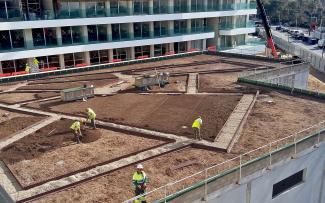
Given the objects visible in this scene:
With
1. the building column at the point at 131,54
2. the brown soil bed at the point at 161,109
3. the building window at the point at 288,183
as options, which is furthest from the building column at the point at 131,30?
the building window at the point at 288,183

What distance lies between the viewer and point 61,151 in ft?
55.4

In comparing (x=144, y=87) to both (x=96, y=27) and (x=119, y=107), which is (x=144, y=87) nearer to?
(x=119, y=107)

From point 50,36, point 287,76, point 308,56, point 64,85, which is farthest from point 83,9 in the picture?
point 308,56

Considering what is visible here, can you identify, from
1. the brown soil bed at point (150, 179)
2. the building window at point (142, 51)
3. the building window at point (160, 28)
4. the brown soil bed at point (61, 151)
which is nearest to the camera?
the brown soil bed at point (150, 179)

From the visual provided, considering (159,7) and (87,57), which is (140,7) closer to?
(159,7)

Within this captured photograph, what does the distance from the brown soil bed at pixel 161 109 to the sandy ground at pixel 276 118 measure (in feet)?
5.61

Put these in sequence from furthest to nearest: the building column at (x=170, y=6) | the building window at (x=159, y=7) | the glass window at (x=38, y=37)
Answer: the building column at (x=170, y=6)
the building window at (x=159, y=7)
the glass window at (x=38, y=37)

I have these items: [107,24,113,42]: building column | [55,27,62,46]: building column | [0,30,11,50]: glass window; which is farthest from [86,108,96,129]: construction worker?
[107,24,113,42]: building column

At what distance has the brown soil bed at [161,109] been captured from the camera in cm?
2017

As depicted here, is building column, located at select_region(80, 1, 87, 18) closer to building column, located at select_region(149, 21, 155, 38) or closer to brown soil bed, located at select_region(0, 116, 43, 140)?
building column, located at select_region(149, 21, 155, 38)

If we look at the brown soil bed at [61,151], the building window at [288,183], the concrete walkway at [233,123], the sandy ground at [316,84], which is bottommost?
the sandy ground at [316,84]

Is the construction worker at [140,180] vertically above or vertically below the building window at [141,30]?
below

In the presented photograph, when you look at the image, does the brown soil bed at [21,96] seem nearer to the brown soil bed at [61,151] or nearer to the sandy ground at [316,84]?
the brown soil bed at [61,151]

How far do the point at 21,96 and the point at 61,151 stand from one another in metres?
12.6
